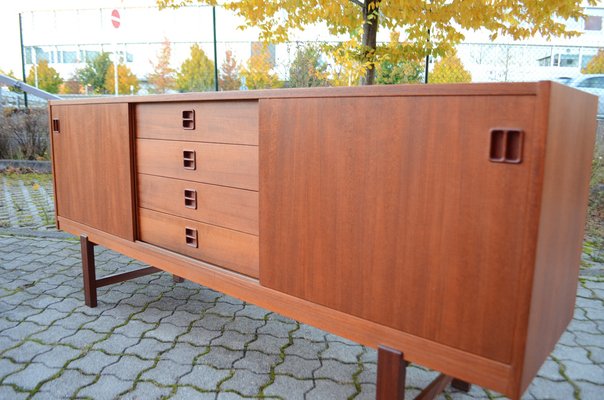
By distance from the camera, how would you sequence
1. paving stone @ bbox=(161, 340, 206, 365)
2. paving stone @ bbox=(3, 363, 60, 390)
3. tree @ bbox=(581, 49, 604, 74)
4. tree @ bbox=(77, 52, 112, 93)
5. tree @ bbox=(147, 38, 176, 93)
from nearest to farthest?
1. paving stone @ bbox=(3, 363, 60, 390)
2. paving stone @ bbox=(161, 340, 206, 365)
3. tree @ bbox=(581, 49, 604, 74)
4. tree @ bbox=(147, 38, 176, 93)
5. tree @ bbox=(77, 52, 112, 93)

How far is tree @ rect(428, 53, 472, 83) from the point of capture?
747 centimetres

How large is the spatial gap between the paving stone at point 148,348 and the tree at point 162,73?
1722 centimetres

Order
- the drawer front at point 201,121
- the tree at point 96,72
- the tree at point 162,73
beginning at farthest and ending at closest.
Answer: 1. the tree at point 96,72
2. the tree at point 162,73
3. the drawer front at point 201,121

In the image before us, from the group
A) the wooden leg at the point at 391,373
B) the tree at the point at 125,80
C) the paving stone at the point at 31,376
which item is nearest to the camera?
the wooden leg at the point at 391,373

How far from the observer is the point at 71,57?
25297 mm

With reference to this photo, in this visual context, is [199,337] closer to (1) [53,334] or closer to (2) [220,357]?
(2) [220,357]

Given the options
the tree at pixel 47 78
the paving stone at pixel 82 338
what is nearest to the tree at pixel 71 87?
the tree at pixel 47 78

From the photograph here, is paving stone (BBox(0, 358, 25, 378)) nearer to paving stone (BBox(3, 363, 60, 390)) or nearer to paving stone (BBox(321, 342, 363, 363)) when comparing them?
paving stone (BBox(3, 363, 60, 390))

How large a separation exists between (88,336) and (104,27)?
18890 mm

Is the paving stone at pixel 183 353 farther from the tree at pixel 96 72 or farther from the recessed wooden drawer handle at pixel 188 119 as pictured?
the tree at pixel 96 72

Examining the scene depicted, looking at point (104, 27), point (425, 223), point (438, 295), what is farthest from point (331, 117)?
A: point (104, 27)

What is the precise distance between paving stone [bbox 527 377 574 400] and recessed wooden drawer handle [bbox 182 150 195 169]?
5.79 ft

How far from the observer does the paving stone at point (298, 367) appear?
7.39 feet

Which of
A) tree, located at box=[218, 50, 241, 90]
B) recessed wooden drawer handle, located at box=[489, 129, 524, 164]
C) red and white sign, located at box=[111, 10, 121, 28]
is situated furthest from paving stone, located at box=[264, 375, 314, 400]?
red and white sign, located at box=[111, 10, 121, 28]
